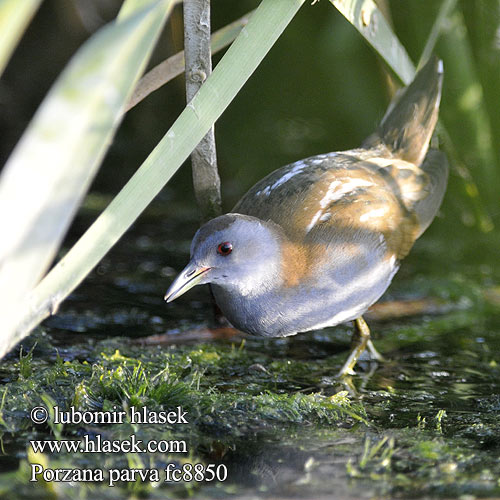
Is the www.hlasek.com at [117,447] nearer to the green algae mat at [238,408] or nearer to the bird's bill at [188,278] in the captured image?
the green algae mat at [238,408]

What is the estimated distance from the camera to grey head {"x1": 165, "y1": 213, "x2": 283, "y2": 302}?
3117mm

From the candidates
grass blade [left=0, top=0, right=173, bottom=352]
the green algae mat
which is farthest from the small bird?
grass blade [left=0, top=0, right=173, bottom=352]

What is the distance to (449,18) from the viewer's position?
4.14m

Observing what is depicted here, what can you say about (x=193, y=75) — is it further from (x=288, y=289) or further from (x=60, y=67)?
(x=60, y=67)

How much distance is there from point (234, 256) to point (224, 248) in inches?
2.4

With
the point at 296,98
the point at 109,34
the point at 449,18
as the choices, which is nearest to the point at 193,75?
the point at 109,34

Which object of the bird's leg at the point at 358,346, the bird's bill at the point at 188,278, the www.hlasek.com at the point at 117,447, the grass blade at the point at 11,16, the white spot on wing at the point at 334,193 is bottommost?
the www.hlasek.com at the point at 117,447

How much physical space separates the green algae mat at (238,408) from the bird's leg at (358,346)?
0.07 m

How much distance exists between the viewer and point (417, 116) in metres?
3.95

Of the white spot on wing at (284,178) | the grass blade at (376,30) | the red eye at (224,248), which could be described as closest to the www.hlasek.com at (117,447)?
the red eye at (224,248)

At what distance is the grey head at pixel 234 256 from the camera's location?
3117 mm

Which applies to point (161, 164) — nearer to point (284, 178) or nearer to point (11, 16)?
point (11, 16)

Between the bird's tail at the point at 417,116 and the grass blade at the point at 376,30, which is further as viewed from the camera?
the bird's tail at the point at 417,116

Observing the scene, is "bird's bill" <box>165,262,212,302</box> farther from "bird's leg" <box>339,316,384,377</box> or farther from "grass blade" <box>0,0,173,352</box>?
"grass blade" <box>0,0,173,352</box>
